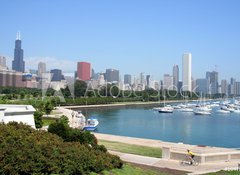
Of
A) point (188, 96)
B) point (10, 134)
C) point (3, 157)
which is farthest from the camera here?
point (188, 96)

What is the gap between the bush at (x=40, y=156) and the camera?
8031 millimetres

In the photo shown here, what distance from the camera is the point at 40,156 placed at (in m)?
8.63

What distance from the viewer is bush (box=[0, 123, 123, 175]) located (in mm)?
8031

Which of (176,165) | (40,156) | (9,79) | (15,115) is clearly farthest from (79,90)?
(40,156)

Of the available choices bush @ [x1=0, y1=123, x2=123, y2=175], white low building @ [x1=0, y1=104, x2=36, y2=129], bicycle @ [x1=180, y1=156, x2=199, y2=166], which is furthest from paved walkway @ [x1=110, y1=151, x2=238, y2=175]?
bush @ [x1=0, y1=123, x2=123, y2=175]

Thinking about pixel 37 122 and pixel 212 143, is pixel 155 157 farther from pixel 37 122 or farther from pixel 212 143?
pixel 212 143

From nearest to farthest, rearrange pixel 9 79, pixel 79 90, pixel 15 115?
pixel 15 115 < pixel 79 90 < pixel 9 79

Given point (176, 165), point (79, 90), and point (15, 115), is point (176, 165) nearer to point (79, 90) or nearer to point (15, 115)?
point (15, 115)

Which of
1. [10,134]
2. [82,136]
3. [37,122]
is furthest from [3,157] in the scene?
[37,122]

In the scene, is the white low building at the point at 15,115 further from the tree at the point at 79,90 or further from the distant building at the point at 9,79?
the distant building at the point at 9,79

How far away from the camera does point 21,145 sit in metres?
8.75

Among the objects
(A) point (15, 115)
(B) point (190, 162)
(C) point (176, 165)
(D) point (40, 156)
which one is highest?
(A) point (15, 115)

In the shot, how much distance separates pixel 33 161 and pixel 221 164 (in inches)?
423

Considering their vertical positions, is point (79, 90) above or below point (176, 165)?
above
